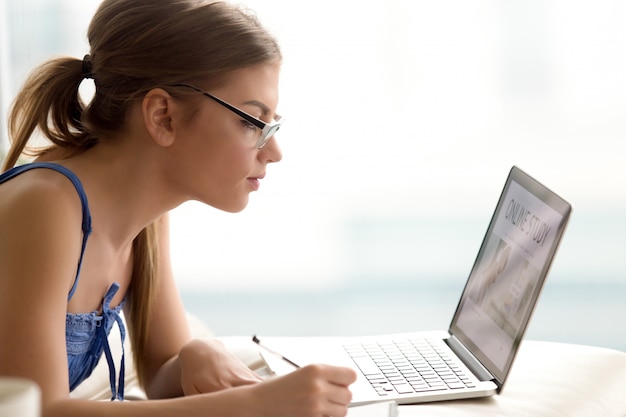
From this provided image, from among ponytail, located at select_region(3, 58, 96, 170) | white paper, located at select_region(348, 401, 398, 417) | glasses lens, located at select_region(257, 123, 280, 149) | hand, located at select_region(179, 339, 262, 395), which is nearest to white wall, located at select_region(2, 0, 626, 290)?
ponytail, located at select_region(3, 58, 96, 170)

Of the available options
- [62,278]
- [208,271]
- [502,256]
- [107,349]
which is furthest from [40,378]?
[208,271]

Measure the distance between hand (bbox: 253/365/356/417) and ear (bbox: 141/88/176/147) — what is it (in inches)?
19.1

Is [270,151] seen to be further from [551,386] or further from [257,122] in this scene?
[551,386]

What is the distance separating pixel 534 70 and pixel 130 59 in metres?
4.41

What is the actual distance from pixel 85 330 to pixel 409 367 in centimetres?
54

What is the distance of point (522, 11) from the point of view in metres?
5.40

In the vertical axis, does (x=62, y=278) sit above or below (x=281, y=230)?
above

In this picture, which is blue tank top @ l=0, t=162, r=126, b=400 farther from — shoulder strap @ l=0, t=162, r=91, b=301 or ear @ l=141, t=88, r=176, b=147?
ear @ l=141, t=88, r=176, b=147

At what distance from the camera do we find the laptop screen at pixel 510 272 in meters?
1.47

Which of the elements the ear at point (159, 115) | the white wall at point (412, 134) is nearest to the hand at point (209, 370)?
the ear at point (159, 115)

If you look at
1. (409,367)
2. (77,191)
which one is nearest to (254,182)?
(77,191)

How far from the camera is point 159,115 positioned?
1.55 meters

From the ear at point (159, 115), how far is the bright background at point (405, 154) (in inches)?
114

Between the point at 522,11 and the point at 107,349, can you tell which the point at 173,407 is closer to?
the point at 107,349
